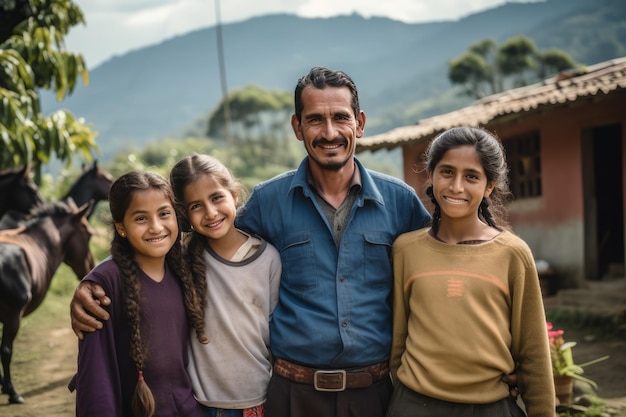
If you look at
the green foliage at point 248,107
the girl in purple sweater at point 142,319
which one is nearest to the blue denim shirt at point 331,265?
the girl in purple sweater at point 142,319

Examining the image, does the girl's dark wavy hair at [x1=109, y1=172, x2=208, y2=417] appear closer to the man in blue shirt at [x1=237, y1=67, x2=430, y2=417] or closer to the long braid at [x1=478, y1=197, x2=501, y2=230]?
the man in blue shirt at [x1=237, y1=67, x2=430, y2=417]

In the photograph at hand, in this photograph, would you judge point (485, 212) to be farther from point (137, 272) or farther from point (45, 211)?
point (45, 211)

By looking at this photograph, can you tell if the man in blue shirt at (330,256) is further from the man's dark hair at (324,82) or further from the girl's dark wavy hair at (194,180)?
the girl's dark wavy hair at (194,180)

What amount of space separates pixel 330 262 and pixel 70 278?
12.0 metres

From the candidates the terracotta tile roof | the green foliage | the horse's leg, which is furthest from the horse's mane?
the green foliage

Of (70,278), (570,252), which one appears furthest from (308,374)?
(70,278)

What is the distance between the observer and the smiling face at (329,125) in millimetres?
2648

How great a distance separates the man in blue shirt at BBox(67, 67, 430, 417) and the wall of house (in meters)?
6.37

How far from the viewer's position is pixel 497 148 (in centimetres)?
253

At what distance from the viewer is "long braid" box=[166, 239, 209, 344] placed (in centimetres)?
250

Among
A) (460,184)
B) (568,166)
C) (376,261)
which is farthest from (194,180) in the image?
(568,166)

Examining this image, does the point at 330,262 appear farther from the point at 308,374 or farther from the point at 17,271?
the point at 17,271

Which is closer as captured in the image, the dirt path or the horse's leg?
the dirt path

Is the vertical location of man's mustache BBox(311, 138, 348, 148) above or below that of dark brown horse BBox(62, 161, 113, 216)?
above
